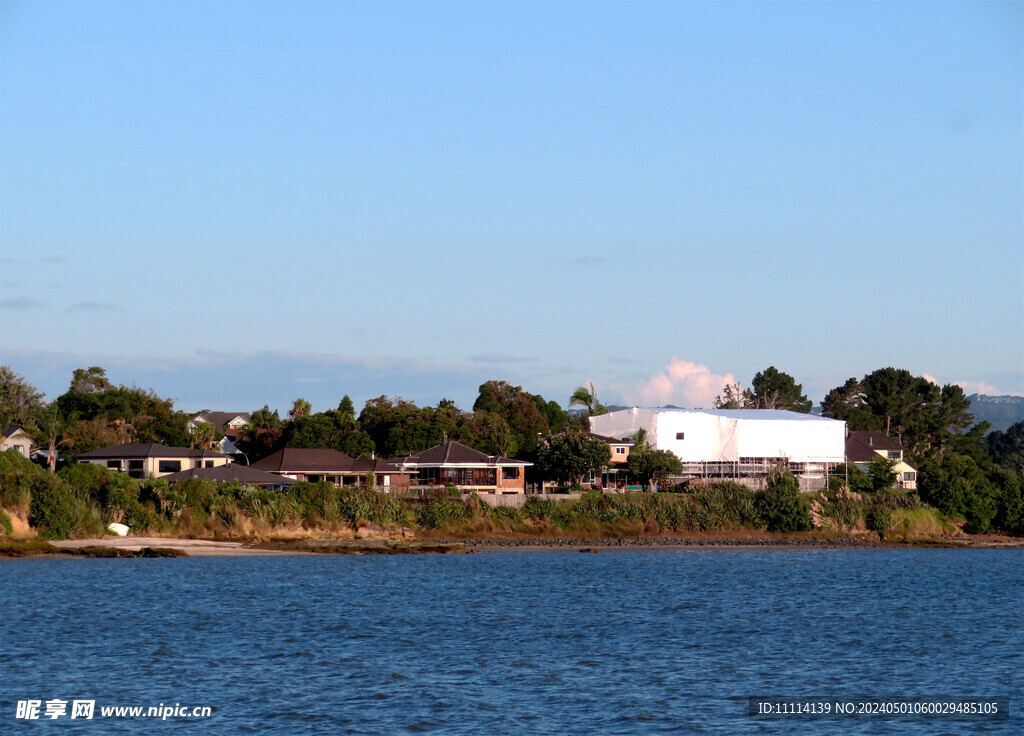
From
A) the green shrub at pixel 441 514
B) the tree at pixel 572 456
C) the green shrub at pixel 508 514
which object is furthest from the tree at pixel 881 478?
the green shrub at pixel 441 514

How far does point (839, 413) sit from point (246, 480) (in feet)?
320

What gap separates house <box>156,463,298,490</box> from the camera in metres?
87.6

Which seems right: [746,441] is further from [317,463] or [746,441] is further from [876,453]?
[317,463]

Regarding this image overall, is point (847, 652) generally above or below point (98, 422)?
below

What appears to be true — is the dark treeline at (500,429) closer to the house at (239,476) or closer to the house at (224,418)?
the house at (239,476)

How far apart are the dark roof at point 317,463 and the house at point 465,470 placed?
9.82 feet

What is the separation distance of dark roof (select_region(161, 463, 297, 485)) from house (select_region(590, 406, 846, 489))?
144ft

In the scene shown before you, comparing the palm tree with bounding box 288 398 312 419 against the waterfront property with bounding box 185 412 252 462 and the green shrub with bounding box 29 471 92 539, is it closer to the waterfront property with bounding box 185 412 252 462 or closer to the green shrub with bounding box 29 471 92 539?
the waterfront property with bounding box 185 412 252 462

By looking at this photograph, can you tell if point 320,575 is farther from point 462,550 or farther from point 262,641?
point 262,641

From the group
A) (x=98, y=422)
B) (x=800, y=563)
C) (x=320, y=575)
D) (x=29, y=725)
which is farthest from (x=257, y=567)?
(x=98, y=422)

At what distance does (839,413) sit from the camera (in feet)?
531

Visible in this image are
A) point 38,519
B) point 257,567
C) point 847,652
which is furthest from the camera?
point 38,519

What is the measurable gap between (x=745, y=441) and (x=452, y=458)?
33.7m

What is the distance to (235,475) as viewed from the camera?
8969 centimetres
